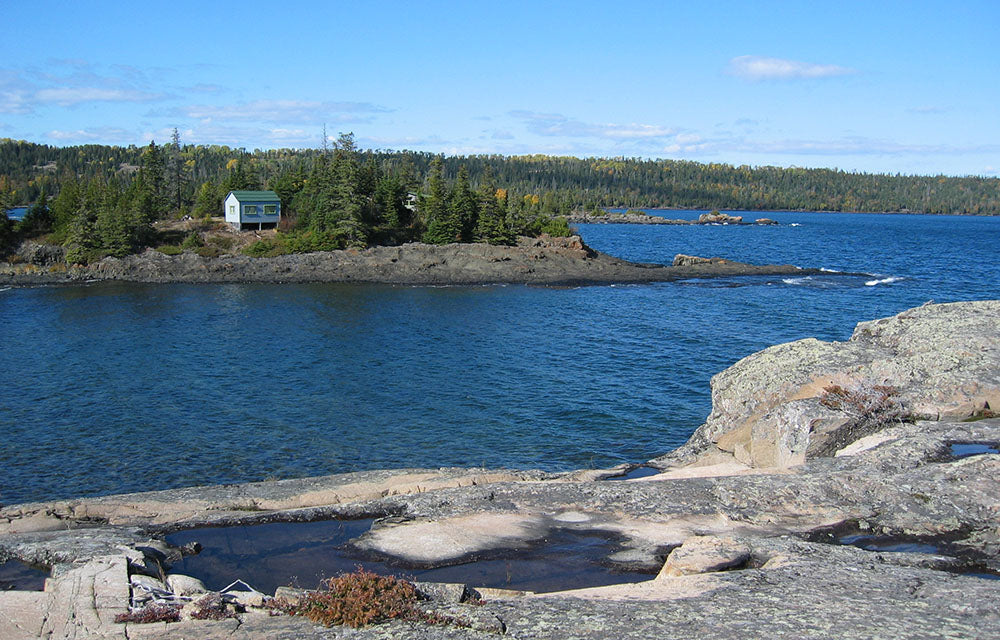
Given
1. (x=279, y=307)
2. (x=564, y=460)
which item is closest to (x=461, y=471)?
(x=564, y=460)

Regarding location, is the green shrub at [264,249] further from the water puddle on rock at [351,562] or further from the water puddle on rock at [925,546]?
the water puddle on rock at [925,546]

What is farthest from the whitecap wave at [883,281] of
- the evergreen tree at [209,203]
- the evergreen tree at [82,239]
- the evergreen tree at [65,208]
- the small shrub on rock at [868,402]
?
the evergreen tree at [65,208]

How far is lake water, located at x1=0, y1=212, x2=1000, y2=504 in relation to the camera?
3033 centimetres

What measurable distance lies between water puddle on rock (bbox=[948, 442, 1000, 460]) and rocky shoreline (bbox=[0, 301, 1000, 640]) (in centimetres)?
9

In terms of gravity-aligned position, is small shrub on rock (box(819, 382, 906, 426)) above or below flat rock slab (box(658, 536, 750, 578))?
above

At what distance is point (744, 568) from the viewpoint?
16516 mm

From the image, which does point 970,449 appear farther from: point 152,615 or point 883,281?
point 883,281

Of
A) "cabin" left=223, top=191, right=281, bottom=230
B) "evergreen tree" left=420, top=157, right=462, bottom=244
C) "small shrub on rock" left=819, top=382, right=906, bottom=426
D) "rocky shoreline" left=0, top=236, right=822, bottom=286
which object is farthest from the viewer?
"cabin" left=223, top=191, right=281, bottom=230

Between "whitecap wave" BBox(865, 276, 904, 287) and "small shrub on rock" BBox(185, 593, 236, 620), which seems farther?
"whitecap wave" BBox(865, 276, 904, 287)

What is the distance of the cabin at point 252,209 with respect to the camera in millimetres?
95938

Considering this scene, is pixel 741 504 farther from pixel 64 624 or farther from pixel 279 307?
pixel 279 307

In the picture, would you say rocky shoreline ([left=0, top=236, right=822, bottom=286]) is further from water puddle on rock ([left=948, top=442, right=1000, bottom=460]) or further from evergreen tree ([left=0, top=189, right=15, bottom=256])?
water puddle on rock ([left=948, top=442, right=1000, bottom=460])

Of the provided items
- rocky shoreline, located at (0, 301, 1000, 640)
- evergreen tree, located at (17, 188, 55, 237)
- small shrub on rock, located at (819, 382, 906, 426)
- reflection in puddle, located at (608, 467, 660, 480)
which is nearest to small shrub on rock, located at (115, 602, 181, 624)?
rocky shoreline, located at (0, 301, 1000, 640)

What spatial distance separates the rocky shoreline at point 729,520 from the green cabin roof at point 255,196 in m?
78.6
